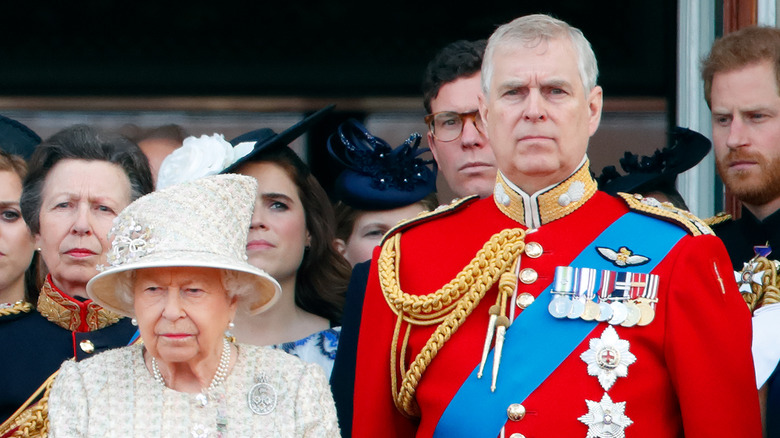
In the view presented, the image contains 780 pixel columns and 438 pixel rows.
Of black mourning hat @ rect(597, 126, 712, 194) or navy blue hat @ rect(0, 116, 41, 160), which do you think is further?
navy blue hat @ rect(0, 116, 41, 160)

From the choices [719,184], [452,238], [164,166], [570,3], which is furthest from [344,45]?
[452,238]

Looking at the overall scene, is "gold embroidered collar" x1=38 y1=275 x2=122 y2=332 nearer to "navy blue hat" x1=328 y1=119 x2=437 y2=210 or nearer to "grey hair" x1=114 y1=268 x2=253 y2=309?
"grey hair" x1=114 y1=268 x2=253 y2=309

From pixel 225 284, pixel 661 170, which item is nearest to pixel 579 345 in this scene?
pixel 225 284

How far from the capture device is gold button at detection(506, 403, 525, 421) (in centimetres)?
325

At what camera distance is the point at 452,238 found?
3.55 meters

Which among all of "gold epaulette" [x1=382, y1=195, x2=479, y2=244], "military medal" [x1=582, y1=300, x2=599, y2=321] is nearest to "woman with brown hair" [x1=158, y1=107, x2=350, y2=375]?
"gold epaulette" [x1=382, y1=195, x2=479, y2=244]

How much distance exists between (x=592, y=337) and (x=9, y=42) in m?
3.91

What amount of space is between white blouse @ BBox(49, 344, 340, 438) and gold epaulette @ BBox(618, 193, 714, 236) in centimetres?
85

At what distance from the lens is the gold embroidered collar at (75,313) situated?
13.4ft

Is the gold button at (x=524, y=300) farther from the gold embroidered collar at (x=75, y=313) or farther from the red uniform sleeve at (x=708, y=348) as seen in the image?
the gold embroidered collar at (x=75, y=313)

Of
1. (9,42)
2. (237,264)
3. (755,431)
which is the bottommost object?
(755,431)

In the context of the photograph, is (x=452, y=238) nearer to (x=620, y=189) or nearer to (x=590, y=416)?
Result: (x=590, y=416)

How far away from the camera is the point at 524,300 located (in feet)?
11.0

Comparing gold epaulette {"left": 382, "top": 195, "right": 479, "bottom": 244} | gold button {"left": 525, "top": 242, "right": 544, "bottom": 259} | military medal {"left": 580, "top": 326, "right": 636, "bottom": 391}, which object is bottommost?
military medal {"left": 580, "top": 326, "right": 636, "bottom": 391}
